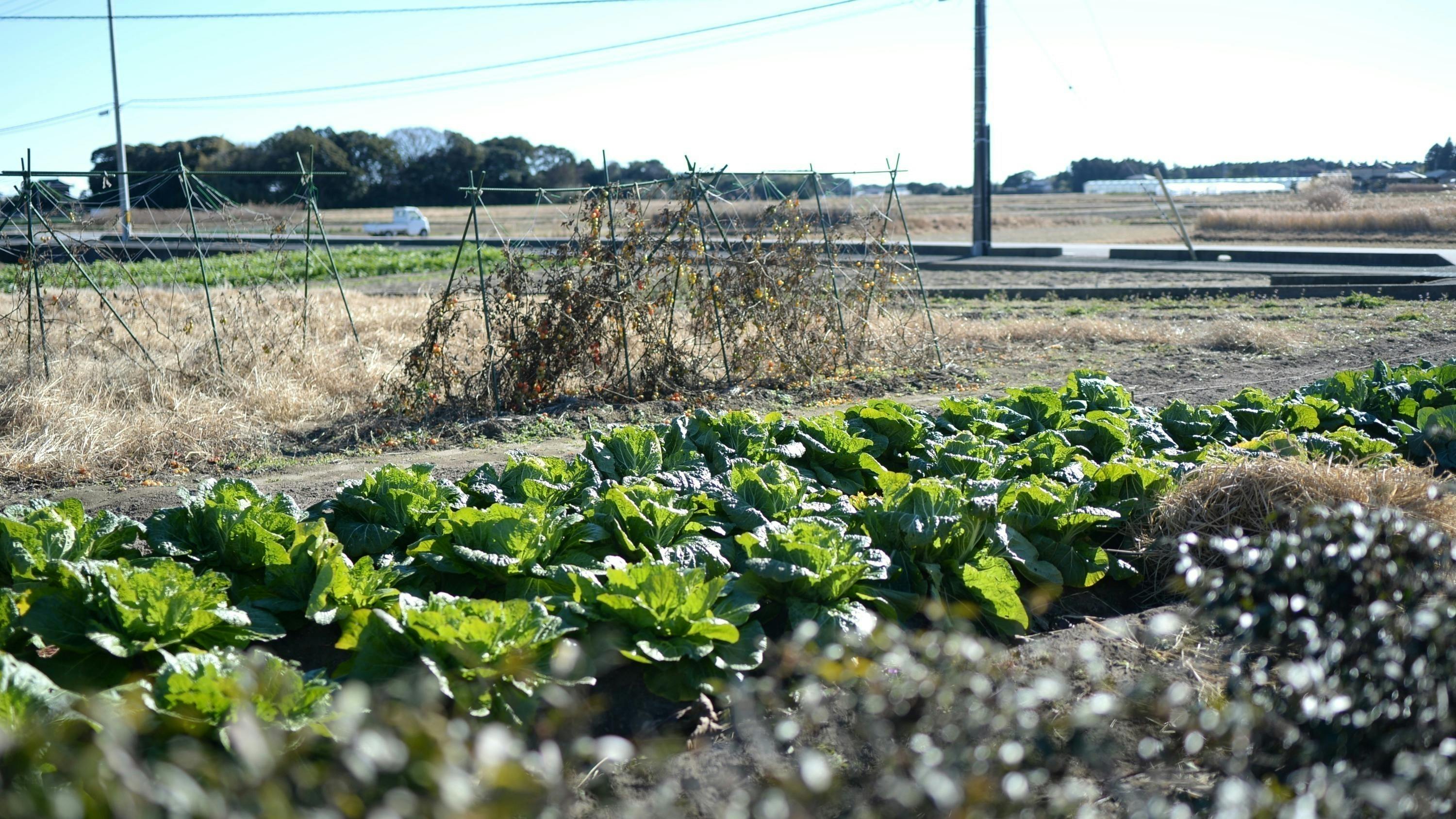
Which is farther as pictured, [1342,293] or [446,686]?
[1342,293]

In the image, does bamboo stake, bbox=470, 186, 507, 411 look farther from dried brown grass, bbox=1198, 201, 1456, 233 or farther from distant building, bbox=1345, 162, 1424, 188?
distant building, bbox=1345, 162, 1424, 188

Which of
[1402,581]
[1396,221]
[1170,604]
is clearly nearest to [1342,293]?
[1396,221]

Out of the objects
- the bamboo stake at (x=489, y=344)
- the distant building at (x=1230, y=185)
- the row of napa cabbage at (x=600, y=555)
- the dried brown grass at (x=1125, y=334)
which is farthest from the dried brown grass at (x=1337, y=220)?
the bamboo stake at (x=489, y=344)

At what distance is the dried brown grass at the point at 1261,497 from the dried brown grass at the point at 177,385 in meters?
5.20

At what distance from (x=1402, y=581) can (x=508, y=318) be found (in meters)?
6.15

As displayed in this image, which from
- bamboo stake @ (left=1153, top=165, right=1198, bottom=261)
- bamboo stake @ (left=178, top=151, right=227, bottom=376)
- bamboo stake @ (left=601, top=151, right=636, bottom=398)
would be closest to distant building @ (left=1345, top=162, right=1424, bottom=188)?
bamboo stake @ (left=1153, top=165, right=1198, bottom=261)

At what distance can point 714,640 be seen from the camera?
317 cm

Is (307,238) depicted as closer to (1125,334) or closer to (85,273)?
(85,273)

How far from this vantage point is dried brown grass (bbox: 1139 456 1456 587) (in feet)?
13.4

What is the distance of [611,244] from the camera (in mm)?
8023

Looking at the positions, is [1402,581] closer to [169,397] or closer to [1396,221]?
[169,397]

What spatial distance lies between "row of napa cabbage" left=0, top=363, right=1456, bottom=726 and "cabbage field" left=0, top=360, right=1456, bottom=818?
0.01 meters

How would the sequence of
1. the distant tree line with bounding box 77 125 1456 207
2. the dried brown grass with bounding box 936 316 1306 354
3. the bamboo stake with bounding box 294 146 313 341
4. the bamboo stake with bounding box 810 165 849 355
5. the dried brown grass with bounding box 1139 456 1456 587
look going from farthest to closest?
the distant tree line with bounding box 77 125 1456 207 < the dried brown grass with bounding box 936 316 1306 354 < the bamboo stake with bounding box 810 165 849 355 < the bamboo stake with bounding box 294 146 313 341 < the dried brown grass with bounding box 1139 456 1456 587

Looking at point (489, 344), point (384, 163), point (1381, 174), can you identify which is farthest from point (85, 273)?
point (384, 163)
